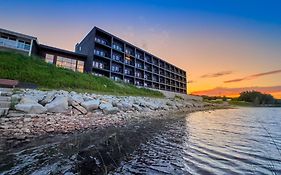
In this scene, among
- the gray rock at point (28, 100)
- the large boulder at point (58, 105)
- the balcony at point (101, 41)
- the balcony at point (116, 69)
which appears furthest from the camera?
the balcony at point (116, 69)

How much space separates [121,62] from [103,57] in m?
6.72

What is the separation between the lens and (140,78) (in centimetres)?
5169

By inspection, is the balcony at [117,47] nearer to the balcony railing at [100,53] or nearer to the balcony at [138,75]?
the balcony railing at [100,53]

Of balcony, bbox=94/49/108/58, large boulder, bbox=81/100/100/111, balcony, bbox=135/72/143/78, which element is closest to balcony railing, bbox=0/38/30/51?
balcony, bbox=94/49/108/58

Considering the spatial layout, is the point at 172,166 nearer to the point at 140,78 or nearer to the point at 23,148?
the point at 23,148

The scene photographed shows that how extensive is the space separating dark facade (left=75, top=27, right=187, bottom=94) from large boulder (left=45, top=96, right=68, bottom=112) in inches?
1071

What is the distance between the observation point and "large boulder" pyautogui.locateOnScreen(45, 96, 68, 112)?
9914mm

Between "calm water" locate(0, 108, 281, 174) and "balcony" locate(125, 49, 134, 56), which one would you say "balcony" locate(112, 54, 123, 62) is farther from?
"calm water" locate(0, 108, 281, 174)

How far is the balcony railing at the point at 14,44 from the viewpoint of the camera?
2838 centimetres

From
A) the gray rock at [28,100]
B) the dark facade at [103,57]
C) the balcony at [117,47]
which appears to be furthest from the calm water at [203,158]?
the balcony at [117,47]

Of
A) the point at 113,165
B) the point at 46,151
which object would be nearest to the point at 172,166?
the point at 113,165

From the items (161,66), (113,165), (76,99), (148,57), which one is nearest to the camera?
(113,165)

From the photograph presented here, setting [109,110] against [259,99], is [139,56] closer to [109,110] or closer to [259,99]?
[109,110]

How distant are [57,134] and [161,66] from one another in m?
59.6
